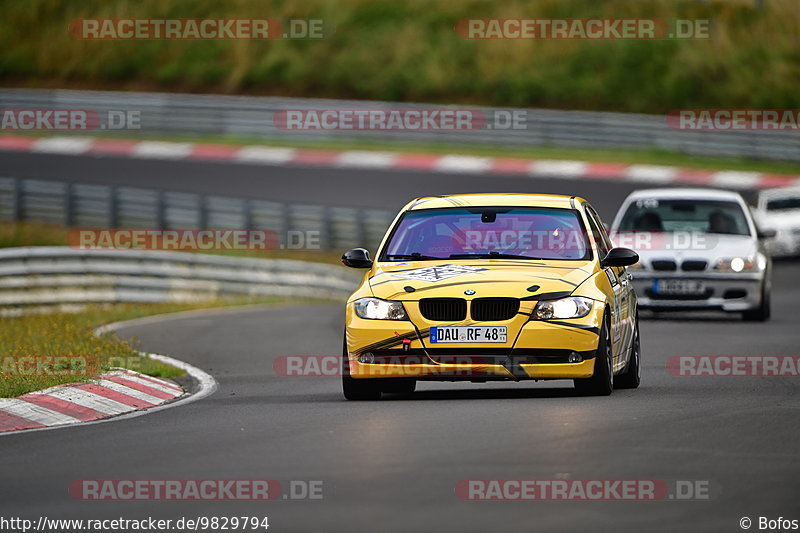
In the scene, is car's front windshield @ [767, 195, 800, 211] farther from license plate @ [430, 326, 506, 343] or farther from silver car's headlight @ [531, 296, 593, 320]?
license plate @ [430, 326, 506, 343]

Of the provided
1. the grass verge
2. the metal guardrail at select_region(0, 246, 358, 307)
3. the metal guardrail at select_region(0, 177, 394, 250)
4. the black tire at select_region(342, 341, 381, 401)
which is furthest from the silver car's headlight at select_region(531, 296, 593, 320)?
the metal guardrail at select_region(0, 177, 394, 250)

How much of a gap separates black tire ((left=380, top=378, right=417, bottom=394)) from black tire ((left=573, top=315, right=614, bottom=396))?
4.03 ft

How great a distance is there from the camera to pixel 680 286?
21.5 m

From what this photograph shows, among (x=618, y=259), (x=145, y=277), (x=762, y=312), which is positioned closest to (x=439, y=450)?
(x=618, y=259)

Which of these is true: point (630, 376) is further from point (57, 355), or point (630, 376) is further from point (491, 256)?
point (57, 355)

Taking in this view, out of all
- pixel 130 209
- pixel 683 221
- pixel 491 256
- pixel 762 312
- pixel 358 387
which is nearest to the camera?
pixel 358 387

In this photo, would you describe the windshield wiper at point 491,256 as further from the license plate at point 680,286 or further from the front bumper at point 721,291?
the license plate at point 680,286

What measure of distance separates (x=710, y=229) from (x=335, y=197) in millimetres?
17496

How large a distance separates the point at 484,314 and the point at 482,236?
1515 mm

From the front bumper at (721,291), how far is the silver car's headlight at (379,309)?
31.5ft

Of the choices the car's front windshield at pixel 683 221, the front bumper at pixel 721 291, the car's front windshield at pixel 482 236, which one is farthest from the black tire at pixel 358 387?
the car's front windshield at pixel 683 221

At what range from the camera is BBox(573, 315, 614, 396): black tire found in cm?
A: 1217

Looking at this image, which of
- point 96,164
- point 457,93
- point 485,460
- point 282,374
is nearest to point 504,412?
point 485,460

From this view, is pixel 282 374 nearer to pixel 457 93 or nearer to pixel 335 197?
pixel 335 197
